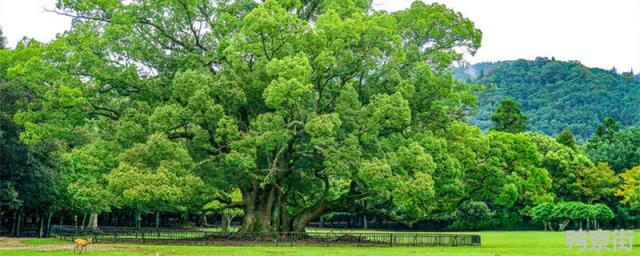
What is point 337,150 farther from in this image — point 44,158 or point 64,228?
point 44,158

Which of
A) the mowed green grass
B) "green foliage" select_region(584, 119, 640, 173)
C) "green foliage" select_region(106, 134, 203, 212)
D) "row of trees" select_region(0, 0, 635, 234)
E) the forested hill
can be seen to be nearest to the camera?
the mowed green grass

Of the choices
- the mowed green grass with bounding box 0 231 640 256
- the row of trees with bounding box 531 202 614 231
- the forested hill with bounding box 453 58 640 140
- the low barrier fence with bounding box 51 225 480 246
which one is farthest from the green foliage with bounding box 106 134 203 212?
the forested hill with bounding box 453 58 640 140

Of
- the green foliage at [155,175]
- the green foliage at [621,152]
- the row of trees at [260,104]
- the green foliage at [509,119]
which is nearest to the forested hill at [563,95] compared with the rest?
the green foliage at [509,119]

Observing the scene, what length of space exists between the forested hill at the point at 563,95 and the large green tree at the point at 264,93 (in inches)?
3381

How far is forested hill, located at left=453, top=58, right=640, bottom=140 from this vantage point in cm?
11625

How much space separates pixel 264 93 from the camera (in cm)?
2744

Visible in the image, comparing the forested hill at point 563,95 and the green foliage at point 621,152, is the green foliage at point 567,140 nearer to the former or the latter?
the green foliage at point 621,152

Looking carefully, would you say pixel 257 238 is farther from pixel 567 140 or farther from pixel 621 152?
pixel 621 152

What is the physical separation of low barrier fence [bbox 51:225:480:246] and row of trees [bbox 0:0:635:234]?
57.3 inches

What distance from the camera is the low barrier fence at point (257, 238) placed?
30.1m

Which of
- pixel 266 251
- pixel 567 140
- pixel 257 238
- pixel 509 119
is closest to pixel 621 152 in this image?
pixel 567 140

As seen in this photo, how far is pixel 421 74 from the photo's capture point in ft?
102

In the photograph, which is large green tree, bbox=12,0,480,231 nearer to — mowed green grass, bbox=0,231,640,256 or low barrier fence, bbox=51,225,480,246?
low barrier fence, bbox=51,225,480,246

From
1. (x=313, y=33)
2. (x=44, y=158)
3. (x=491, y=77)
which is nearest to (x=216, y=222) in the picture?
(x=44, y=158)
